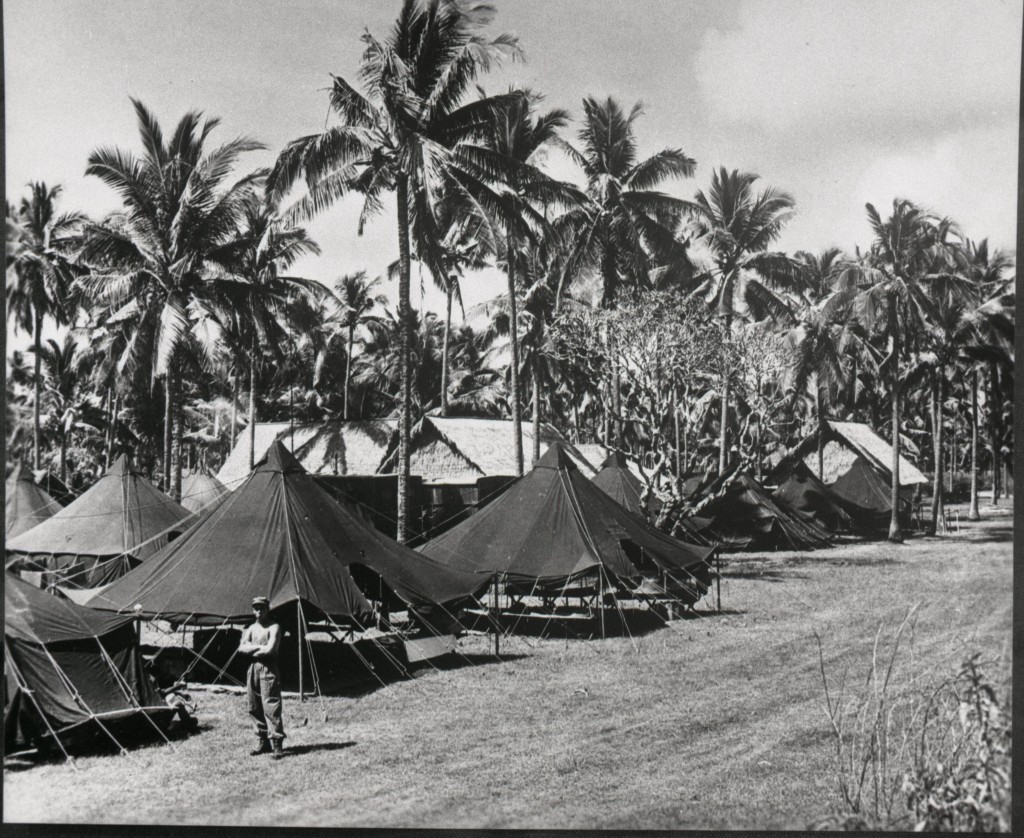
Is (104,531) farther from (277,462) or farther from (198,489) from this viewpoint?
(198,489)

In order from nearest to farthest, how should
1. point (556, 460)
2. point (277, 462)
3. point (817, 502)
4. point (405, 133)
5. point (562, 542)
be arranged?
1. point (277, 462)
2. point (562, 542)
3. point (556, 460)
4. point (405, 133)
5. point (817, 502)

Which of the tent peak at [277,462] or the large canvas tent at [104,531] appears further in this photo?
the large canvas tent at [104,531]

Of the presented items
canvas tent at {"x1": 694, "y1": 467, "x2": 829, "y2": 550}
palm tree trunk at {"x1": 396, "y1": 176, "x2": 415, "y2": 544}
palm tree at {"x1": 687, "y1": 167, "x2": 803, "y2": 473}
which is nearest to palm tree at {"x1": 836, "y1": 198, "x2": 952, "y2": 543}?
palm tree at {"x1": 687, "y1": 167, "x2": 803, "y2": 473}

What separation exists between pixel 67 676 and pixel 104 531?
9.78m

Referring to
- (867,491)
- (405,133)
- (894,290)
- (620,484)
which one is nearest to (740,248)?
(894,290)

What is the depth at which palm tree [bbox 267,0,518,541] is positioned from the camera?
15539 mm

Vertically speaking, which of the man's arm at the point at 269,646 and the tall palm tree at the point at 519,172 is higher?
the tall palm tree at the point at 519,172

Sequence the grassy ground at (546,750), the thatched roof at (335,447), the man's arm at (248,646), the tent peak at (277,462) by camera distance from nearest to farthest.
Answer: the grassy ground at (546,750) < the man's arm at (248,646) < the tent peak at (277,462) < the thatched roof at (335,447)

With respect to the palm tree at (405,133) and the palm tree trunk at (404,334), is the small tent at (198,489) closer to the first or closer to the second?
the palm tree trunk at (404,334)

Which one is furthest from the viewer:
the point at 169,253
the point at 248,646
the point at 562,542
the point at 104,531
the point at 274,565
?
the point at 169,253

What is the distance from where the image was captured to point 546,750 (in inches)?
330

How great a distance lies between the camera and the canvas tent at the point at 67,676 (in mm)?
7680

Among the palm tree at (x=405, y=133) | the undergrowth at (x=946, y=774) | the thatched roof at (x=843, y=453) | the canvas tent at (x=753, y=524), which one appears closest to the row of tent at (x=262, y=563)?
the palm tree at (x=405, y=133)

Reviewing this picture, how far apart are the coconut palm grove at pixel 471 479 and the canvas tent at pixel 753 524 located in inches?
3.5
